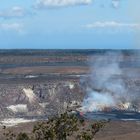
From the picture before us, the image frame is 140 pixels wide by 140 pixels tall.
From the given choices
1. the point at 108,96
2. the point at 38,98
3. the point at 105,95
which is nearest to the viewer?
the point at 38,98

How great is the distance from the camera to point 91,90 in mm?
64750

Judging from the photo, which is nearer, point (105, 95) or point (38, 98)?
point (38, 98)

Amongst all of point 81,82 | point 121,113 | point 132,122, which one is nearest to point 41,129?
point 132,122

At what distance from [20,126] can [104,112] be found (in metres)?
13.2

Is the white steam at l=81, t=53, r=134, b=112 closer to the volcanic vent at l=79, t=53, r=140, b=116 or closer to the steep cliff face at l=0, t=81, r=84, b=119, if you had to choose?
the volcanic vent at l=79, t=53, r=140, b=116

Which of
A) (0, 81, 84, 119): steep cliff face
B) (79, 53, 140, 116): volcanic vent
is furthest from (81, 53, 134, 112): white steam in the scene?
(0, 81, 84, 119): steep cliff face

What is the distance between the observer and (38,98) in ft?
196

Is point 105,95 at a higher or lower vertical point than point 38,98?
higher

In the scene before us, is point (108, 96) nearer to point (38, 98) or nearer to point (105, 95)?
point (105, 95)

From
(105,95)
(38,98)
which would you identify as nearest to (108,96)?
(105,95)

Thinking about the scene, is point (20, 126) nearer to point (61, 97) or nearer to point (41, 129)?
point (61, 97)

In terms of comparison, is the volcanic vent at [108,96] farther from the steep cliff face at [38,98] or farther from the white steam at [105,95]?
the steep cliff face at [38,98]

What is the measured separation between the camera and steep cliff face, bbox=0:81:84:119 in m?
53.3

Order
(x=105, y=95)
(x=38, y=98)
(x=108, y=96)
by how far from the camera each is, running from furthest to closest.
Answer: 1. (x=105, y=95)
2. (x=108, y=96)
3. (x=38, y=98)
